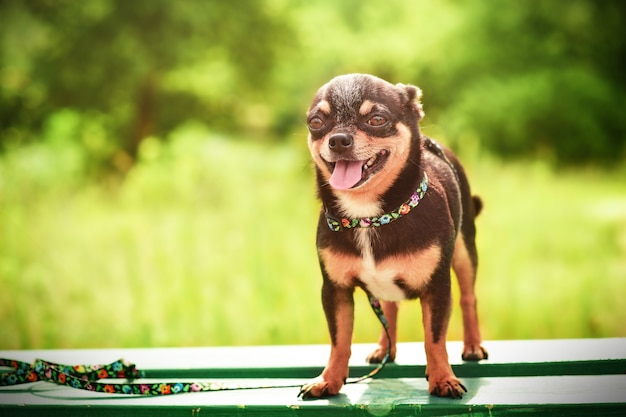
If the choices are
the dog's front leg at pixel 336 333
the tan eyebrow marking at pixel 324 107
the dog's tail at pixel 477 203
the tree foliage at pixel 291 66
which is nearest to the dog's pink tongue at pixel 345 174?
the tan eyebrow marking at pixel 324 107

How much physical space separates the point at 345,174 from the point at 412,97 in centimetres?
28

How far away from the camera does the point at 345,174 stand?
5.04 feet

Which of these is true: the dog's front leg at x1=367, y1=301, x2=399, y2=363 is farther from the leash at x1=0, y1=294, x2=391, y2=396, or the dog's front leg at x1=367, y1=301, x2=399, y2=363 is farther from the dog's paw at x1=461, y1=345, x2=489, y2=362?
the dog's paw at x1=461, y1=345, x2=489, y2=362

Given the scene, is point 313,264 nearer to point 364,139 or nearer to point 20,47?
point 364,139

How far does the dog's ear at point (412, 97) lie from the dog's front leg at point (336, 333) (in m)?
0.46

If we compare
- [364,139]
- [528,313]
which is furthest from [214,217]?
[364,139]

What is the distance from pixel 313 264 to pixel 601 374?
2.89 metres

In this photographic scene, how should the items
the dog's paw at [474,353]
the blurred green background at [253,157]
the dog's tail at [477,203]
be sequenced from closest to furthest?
1. the dog's paw at [474,353]
2. the dog's tail at [477,203]
3. the blurred green background at [253,157]

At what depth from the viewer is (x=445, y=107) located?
11.3 metres

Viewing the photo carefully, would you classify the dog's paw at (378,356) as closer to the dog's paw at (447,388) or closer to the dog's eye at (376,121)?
the dog's paw at (447,388)

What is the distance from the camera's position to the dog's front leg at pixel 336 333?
1.68 m

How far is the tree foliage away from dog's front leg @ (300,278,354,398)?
7360 mm

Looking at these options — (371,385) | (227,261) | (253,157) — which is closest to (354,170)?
(371,385)

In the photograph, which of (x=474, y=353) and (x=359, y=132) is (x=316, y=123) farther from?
(x=474, y=353)
